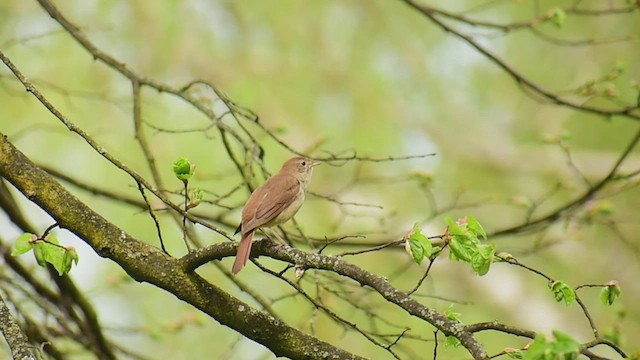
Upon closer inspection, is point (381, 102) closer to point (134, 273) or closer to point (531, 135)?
point (531, 135)

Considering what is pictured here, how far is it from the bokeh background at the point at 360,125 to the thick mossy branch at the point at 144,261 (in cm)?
728

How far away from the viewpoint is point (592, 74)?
12930mm

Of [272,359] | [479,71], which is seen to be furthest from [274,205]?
[479,71]

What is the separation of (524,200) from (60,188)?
3.45m

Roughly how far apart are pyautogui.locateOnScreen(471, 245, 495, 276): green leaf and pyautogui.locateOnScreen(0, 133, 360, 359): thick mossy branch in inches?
27.4

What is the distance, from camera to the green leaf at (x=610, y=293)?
3023 mm

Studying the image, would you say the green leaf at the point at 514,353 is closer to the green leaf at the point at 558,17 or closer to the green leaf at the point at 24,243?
the green leaf at the point at 24,243

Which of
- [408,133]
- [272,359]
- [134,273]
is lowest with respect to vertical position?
[134,273]

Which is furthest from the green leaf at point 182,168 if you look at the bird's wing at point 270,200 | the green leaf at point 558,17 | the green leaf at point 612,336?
the green leaf at point 558,17

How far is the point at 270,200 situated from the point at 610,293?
158 cm

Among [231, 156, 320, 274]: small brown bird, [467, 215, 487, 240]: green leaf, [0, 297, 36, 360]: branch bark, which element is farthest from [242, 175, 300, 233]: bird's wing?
[467, 215, 487, 240]: green leaf

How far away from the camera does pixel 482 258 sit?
9.34 feet

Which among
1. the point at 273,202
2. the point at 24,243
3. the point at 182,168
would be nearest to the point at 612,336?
the point at 273,202

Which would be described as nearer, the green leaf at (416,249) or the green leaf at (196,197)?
the green leaf at (416,249)
